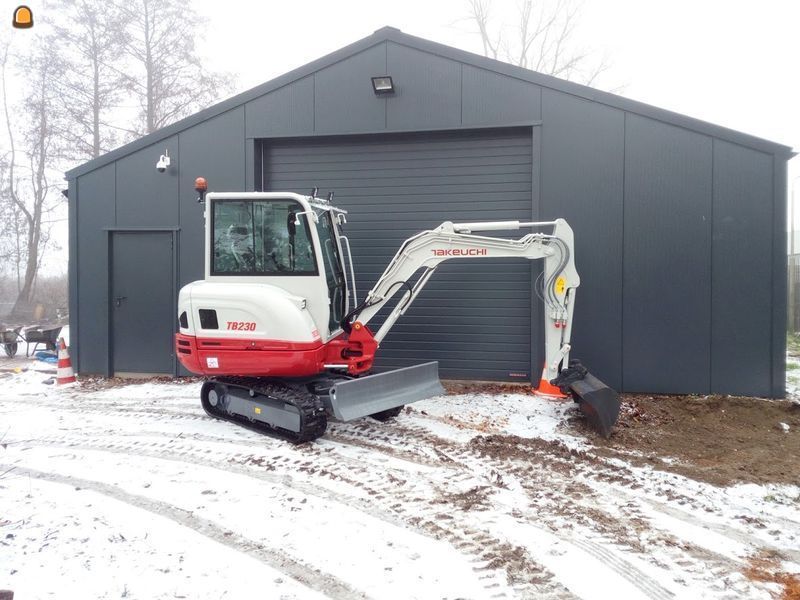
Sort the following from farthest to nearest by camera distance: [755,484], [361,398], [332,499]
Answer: [361,398] < [755,484] < [332,499]

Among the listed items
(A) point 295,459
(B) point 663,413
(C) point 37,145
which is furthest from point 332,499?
(C) point 37,145

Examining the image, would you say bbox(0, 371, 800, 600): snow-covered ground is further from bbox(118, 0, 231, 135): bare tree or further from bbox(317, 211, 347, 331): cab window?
bbox(118, 0, 231, 135): bare tree

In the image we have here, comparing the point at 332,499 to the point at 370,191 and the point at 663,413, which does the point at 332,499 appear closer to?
the point at 663,413

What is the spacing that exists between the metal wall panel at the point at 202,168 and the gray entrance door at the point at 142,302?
351mm

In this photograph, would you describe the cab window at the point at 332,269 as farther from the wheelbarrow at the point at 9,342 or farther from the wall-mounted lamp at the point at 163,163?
the wheelbarrow at the point at 9,342

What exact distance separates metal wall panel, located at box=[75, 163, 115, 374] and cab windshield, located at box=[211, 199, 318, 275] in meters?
4.03

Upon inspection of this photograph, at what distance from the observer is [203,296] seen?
19.0 ft

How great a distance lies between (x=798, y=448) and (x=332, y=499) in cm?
457

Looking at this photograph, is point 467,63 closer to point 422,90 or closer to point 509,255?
point 422,90

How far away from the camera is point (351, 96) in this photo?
840 cm

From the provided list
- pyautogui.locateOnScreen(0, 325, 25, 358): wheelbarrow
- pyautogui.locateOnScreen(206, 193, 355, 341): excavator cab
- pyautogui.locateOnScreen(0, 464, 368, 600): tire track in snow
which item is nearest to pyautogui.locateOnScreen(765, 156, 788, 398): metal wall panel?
pyautogui.locateOnScreen(206, 193, 355, 341): excavator cab

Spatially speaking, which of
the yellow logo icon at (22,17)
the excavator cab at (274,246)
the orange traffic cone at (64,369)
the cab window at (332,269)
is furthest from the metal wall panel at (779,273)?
the orange traffic cone at (64,369)

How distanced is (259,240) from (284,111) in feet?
11.2

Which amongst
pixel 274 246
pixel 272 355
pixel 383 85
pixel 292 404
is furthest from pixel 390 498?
pixel 383 85
